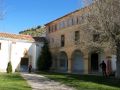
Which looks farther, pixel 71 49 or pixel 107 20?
pixel 71 49

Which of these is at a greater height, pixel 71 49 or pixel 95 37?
pixel 95 37

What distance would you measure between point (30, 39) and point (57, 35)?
17.9 ft

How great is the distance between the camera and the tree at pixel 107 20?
2297 centimetres

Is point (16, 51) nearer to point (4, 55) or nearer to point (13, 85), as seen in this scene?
point (4, 55)

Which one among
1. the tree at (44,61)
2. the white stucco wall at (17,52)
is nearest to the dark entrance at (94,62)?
the tree at (44,61)

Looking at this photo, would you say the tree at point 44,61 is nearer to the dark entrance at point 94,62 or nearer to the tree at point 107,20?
the dark entrance at point 94,62

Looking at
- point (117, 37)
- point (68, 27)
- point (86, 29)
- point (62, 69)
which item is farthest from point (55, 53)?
point (117, 37)

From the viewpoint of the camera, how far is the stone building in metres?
36.8

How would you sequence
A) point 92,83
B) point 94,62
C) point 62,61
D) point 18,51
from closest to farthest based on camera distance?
point 92,83, point 94,62, point 18,51, point 62,61

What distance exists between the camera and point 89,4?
985 inches

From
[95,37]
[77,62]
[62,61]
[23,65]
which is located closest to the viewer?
[95,37]

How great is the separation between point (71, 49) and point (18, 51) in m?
10.3

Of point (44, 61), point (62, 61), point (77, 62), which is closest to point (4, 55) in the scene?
point (44, 61)

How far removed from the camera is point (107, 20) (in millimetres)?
23172
